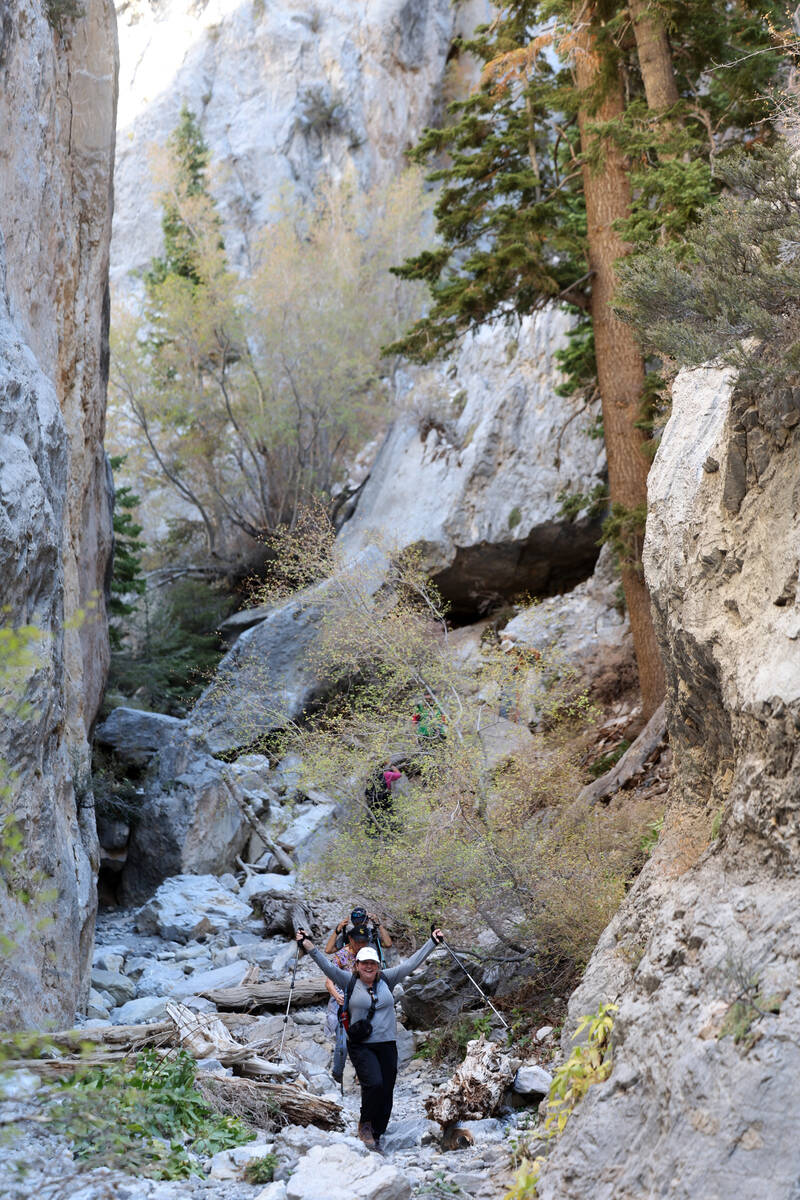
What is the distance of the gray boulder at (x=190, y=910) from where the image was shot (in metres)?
12.6

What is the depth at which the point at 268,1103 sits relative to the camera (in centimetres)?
649

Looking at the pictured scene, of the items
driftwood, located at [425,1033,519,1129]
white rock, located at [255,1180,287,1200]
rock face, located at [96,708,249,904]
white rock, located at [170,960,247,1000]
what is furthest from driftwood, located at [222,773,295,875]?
white rock, located at [255,1180,287,1200]

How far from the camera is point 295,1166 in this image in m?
5.51

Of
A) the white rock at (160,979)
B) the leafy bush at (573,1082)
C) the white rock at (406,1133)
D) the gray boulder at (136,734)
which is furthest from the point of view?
the gray boulder at (136,734)

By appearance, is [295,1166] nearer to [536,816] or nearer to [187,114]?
[536,816]

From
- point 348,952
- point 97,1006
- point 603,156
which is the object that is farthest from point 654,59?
point 97,1006

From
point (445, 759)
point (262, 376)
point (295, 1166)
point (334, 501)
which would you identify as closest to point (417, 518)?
point (334, 501)

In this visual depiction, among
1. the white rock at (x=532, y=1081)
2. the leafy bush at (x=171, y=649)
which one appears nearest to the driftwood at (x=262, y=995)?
the white rock at (x=532, y=1081)

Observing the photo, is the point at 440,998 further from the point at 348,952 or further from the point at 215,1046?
the point at 215,1046

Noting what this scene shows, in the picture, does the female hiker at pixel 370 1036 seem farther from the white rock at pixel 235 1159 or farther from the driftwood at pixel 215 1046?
the driftwood at pixel 215 1046

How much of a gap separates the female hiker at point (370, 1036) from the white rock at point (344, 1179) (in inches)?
41.0

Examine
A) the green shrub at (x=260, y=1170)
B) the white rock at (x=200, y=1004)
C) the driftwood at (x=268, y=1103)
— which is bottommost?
the white rock at (x=200, y=1004)

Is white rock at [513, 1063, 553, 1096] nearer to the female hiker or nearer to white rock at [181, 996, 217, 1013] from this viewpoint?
the female hiker

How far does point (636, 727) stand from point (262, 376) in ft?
47.4
